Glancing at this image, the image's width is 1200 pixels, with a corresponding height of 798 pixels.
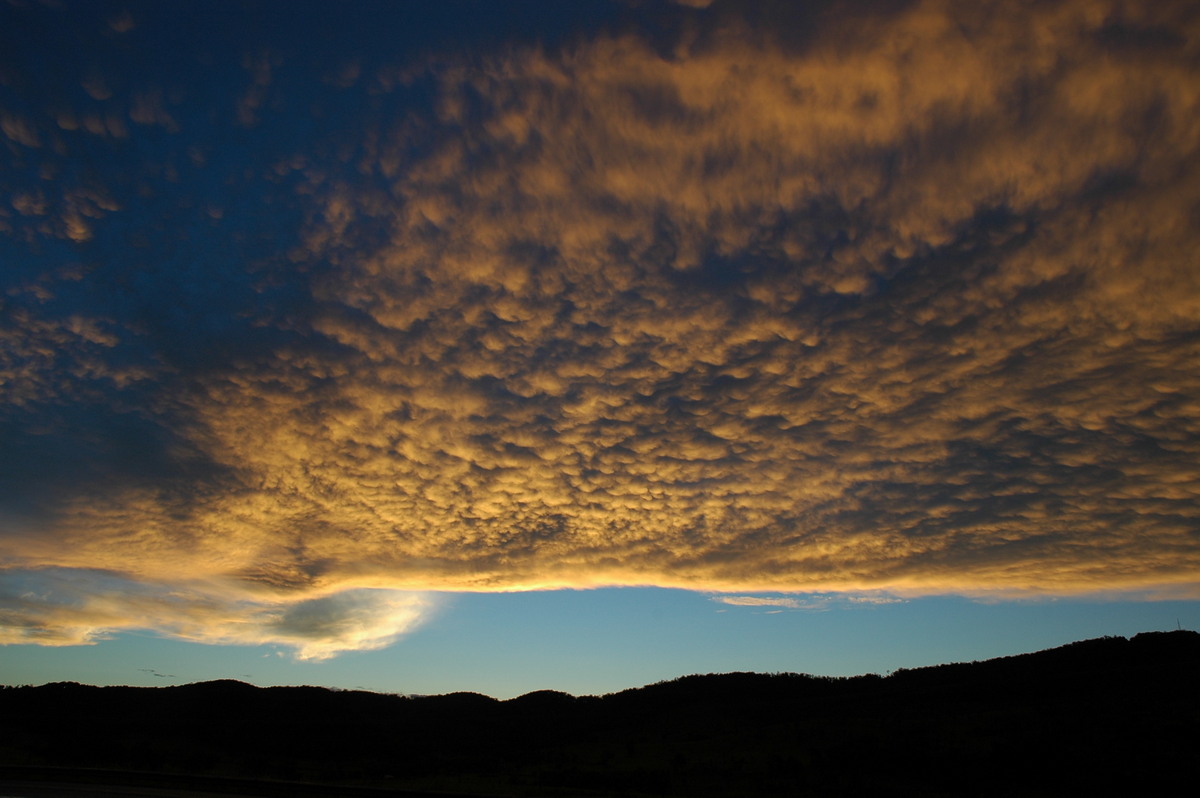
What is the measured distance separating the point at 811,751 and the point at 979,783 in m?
9.34

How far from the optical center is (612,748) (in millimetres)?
46469

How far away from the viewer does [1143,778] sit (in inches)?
1008

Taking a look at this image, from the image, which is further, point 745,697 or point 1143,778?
point 745,697

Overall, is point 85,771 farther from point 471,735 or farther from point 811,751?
point 811,751

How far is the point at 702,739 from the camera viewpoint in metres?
45.3

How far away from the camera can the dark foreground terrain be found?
2838 cm

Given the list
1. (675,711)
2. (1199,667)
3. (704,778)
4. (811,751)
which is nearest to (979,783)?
(811,751)

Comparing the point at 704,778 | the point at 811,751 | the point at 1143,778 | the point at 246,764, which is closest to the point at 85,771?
the point at 246,764

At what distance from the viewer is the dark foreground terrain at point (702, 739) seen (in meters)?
28.4

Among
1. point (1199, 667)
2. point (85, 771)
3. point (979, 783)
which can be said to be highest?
point (1199, 667)

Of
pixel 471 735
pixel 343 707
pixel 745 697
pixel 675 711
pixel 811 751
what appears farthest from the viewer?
pixel 343 707

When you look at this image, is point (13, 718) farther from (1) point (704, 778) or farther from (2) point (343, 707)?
(1) point (704, 778)

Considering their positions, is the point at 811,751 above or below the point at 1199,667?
below

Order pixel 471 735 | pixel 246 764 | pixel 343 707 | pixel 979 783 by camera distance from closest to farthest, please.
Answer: pixel 979 783 → pixel 246 764 → pixel 471 735 → pixel 343 707
